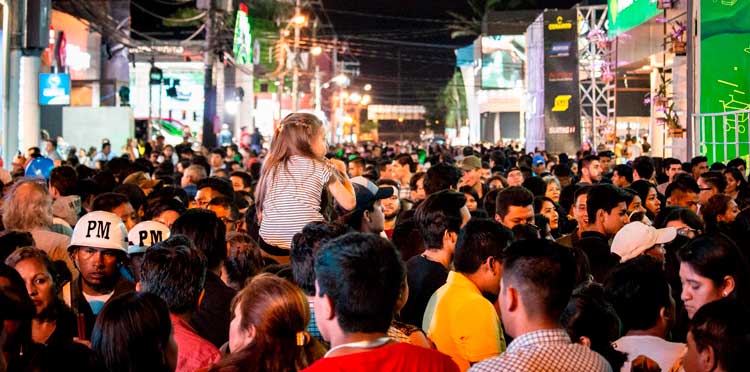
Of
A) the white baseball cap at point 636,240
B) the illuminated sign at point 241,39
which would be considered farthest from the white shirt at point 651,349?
the illuminated sign at point 241,39

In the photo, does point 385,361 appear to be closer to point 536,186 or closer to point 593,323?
point 593,323

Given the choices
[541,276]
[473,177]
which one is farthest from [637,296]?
[473,177]

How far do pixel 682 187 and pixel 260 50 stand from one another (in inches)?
2208

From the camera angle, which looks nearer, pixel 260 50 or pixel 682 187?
pixel 682 187

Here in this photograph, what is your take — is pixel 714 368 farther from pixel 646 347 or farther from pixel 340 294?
pixel 340 294

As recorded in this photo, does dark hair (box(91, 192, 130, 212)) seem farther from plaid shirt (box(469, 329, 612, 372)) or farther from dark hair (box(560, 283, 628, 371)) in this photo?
plaid shirt (box(469, 329, 612, 372))

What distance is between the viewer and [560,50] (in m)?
38.4

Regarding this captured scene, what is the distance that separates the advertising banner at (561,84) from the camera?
1489 inches

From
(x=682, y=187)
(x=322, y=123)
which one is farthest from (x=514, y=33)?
(x=322, y=123)

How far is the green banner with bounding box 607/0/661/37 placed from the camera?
32.2 metres

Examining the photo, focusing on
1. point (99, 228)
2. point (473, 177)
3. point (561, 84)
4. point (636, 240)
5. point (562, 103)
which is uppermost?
point (561, 84)

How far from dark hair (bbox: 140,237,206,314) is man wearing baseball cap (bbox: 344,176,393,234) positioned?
9.01ft

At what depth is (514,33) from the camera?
6744 cm

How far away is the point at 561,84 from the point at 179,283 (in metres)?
34.4
